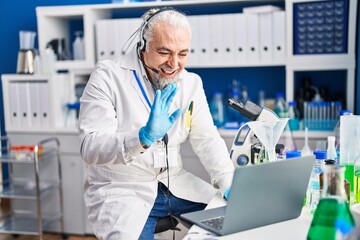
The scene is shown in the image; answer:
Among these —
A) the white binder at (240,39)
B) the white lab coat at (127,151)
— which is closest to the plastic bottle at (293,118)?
the white binder at (240,39)

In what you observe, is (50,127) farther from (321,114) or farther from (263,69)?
(321,114)

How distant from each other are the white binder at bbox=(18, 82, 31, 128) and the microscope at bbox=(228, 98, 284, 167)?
1.75 m

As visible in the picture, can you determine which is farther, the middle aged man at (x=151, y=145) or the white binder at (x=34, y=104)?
the white binder at (x=34, y=104)

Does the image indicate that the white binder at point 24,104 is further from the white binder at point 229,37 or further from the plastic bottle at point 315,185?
the plastic bottle at point 315,185

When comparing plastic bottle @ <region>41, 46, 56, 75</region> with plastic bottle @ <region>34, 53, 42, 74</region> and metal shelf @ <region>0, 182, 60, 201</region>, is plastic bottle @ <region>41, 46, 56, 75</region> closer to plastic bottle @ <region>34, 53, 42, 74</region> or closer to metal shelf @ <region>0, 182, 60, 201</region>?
plastic bottle @ <region>34, 53, 42, 74</region>

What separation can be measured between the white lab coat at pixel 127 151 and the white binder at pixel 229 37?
0.95 meters

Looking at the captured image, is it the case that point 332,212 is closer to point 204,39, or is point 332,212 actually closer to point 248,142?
point 248,142

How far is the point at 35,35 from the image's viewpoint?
339cm

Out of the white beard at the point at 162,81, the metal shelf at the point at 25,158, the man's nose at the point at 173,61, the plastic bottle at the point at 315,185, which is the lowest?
the metal shelf at the point at 25,158

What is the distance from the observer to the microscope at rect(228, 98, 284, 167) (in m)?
1.64

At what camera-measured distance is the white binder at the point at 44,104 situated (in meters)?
3.00

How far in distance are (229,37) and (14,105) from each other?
1490 millimetres

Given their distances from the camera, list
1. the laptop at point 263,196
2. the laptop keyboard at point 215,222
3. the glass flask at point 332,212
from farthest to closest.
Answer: the laptop keyboard at point 215,222 → the laptop at point 263,196 → the glass flask at point 332,212

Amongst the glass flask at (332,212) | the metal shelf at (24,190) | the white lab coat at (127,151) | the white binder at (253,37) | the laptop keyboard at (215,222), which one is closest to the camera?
the glass flask at (332,212)
